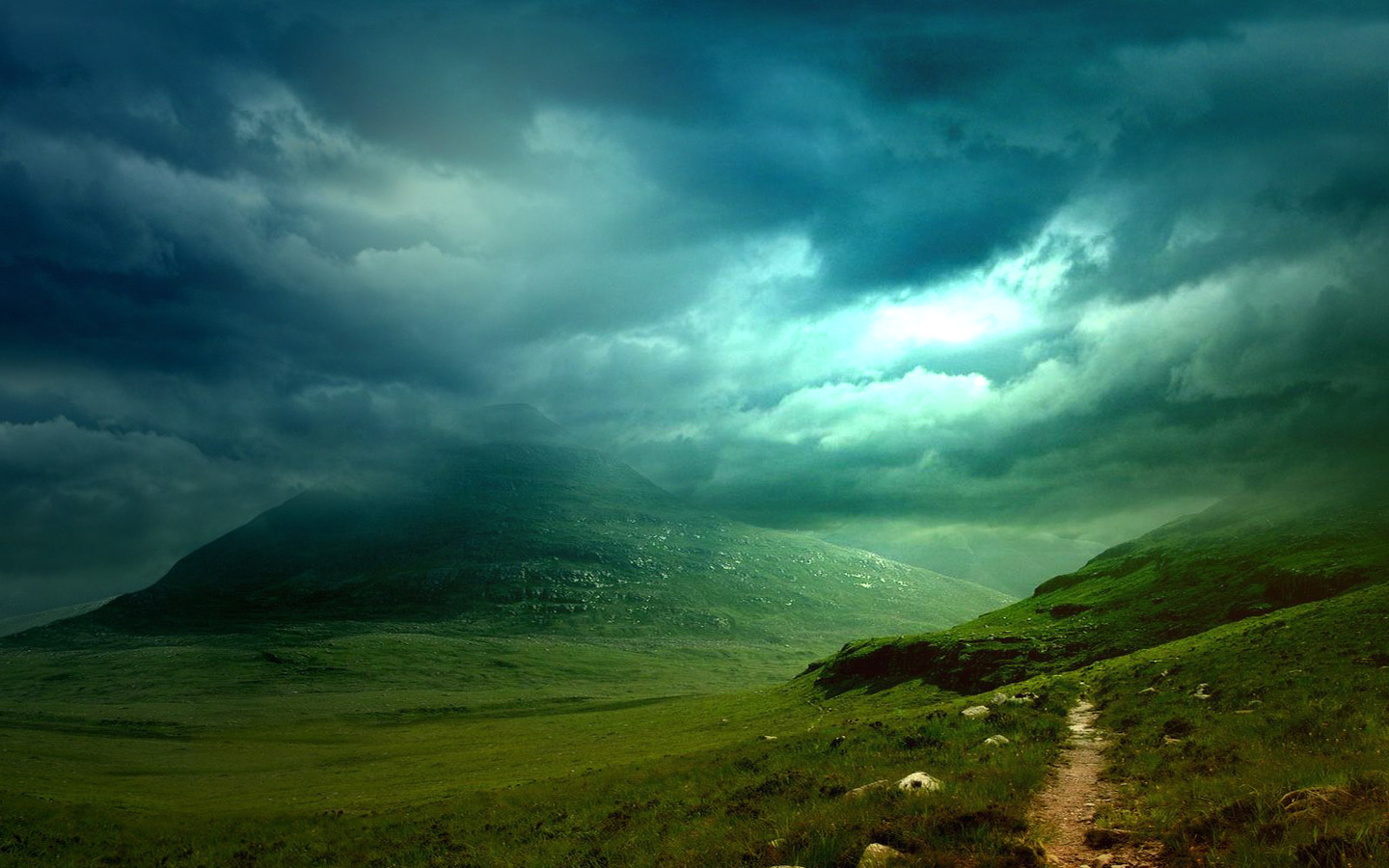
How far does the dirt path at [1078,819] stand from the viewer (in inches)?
486

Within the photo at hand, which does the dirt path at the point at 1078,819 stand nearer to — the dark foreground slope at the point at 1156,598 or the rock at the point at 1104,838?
the rock at the point at 1104,838

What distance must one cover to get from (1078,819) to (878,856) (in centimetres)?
637

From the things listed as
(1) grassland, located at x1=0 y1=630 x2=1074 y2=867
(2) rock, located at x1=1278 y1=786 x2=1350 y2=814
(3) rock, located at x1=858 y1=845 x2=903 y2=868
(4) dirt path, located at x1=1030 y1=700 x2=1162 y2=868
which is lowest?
(1) grassland, located at x1=0 y1=630 x2=1074 y2=867

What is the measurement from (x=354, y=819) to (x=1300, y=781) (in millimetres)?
51242

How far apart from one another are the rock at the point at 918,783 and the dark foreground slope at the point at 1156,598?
6572 centimetres

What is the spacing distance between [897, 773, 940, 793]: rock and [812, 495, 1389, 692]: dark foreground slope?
2587 inches

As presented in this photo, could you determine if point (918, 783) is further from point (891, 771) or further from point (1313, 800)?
point (1313, 800)

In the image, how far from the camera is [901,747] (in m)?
28.4

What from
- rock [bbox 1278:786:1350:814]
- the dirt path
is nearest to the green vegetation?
rock [bbox 1278:786:1350:814]

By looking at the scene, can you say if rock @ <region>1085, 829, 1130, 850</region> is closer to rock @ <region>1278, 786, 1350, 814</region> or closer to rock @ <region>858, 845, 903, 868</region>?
rock @ <region>1278, 786, 1350, 814</region>

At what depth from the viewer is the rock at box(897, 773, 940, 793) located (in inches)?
672

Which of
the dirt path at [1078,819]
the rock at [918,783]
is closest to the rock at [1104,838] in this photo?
the dirt path at [1078,819]

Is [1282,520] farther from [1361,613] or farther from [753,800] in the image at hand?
[753,800]

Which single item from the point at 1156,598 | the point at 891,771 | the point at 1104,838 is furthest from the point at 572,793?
the point at 1156,598
